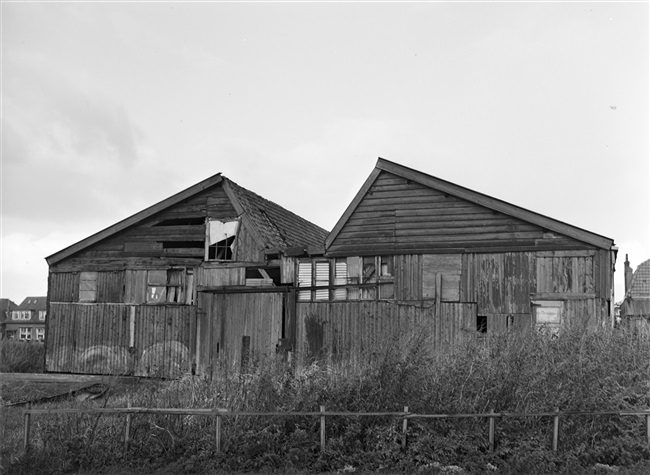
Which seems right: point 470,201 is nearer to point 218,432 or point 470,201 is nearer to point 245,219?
point 245,219

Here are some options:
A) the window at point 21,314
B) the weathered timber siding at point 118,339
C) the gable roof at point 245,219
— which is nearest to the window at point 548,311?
the gable roof at point 245,219

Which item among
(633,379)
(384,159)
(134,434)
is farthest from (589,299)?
(134,434)

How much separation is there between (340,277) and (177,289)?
610cm

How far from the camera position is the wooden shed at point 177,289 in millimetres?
23375

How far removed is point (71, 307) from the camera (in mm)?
25672

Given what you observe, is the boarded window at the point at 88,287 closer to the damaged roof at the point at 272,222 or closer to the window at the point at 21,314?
the damaged roof at the point at 272,222

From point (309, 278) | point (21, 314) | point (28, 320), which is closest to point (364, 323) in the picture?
point (309, 278)

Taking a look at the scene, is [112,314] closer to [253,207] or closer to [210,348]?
[210,348]

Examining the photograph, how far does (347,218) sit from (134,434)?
11.6 metres

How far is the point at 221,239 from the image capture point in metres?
24.4

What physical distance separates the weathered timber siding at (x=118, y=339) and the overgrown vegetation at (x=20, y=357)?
1794 millimetres

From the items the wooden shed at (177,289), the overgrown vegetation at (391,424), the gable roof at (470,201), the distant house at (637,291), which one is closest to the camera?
the overgrown vegetation at (391,424)

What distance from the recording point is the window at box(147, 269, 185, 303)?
81.3 ft

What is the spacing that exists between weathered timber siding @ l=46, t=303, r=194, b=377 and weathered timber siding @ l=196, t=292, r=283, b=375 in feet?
2.23
